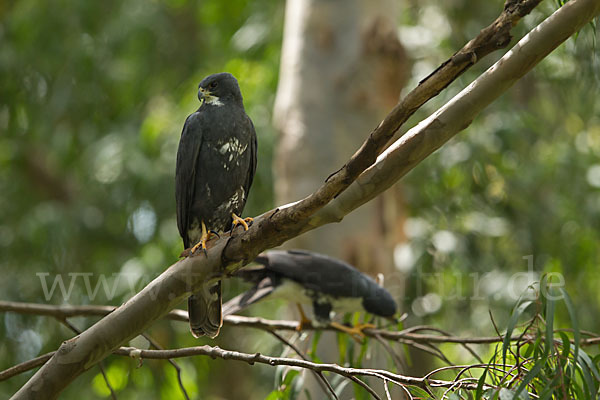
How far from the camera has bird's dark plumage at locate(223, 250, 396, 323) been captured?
3.88 metres

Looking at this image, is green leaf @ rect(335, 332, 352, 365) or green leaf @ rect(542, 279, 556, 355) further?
green leaf @ rect(335, 332, 352, 365)

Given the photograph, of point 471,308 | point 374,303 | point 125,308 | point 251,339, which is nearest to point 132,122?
point 251,339

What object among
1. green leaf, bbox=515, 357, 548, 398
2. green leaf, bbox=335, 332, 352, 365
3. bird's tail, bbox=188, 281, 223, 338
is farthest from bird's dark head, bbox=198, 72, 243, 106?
green leaf, bbox=515, 357, 548, 398

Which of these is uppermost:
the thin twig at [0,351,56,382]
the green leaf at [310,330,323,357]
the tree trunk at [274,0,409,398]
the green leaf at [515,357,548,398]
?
the tree trunk at [274,0,409,398]

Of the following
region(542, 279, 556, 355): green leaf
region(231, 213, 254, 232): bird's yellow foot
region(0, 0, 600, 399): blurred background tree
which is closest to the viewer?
region(542, 279, 556, 355): green leaf

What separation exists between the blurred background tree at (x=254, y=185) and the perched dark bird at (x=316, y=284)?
1.05 meters

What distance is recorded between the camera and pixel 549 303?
6.57 feet

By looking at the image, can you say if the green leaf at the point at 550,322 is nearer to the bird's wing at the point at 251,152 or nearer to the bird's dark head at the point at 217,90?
the bird's wing at the point at 251,152

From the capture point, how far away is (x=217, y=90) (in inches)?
128

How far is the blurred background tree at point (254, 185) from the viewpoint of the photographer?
21.0 feet

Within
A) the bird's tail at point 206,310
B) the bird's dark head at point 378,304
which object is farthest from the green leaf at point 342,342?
the bird's tail at point 206,310

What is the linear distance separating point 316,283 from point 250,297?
421mm

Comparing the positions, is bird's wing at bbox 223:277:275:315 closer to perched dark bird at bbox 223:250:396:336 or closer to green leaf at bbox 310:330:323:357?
perched dark bird at bbox 223:250:396:336

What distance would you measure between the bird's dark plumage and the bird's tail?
0.91m
